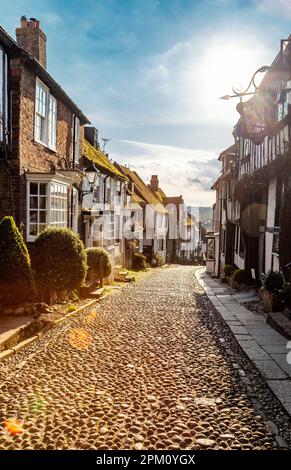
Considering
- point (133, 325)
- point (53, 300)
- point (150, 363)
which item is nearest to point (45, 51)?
point (53, 300)

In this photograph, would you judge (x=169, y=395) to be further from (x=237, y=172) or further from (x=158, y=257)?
(x=158, y=257)

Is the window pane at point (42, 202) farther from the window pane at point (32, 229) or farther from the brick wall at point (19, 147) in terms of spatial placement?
Answer: the brick wall at point (19, 147)

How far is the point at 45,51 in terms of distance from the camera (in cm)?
1491

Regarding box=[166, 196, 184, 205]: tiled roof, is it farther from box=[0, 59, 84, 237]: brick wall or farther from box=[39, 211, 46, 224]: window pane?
box=[0, 59, 84, 237]: brick wall

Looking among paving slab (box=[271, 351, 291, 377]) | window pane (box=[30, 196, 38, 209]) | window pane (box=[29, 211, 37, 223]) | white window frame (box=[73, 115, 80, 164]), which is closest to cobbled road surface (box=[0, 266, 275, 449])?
paving slab (box=[271, 351, 291, 377])

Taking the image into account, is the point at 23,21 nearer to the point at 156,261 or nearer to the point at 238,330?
the point at 238,330

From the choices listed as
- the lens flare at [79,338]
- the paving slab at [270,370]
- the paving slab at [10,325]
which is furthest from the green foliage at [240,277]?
the paving slab at [10,325]

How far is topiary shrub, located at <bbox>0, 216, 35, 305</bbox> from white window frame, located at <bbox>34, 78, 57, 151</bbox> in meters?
4.57

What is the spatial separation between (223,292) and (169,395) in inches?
483

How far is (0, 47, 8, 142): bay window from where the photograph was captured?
1074 centimetres

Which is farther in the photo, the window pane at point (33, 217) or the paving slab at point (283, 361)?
the window pane at point (33, 217)

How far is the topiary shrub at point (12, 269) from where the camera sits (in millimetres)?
9039

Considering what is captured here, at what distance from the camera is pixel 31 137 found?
12281 mm

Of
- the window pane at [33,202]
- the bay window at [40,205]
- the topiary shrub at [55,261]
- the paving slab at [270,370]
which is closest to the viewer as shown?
the paving slab at [270,370]
